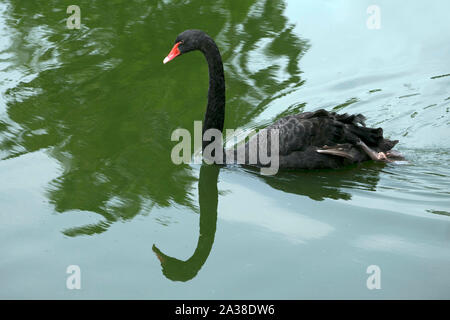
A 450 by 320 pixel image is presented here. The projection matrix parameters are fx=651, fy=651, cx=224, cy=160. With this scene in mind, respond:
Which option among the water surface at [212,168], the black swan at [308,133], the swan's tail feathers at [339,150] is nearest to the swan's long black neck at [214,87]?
the black swan at [308,133]

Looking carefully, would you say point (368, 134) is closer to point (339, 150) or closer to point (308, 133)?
point (339, 150)

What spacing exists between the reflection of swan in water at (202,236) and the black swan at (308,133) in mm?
294

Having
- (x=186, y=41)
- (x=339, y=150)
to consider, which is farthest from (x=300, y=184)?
(x=186, y=41)

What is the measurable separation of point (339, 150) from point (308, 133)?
279 mm

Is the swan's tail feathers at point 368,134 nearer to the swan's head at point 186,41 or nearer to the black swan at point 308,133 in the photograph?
the black swan at point 308,133

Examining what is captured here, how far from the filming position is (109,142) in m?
5.58

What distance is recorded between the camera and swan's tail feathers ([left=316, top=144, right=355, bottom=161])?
16.8 ft

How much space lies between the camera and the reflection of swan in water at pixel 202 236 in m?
3.91

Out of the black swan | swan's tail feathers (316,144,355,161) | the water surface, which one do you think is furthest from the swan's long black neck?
swan's tail feathers (316,144,355,161)

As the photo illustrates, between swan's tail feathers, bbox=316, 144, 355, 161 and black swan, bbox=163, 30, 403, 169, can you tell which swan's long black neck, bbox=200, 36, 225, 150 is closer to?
black swan, bbox=163, 30, 403, 169

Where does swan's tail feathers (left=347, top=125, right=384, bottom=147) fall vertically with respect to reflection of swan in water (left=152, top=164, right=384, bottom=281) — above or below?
above

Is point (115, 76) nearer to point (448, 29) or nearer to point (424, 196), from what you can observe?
point (424, 196)

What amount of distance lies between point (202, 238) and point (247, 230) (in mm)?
302

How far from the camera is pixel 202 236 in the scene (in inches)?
169
